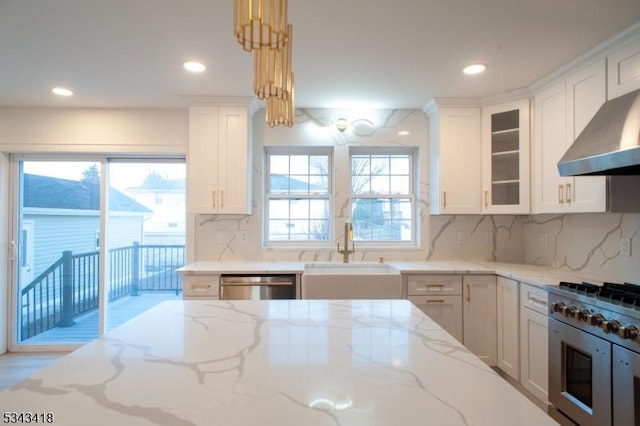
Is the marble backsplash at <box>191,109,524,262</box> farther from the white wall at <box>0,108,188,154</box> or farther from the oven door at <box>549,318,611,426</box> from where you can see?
the oven door at <box>549,318,611,426</box>

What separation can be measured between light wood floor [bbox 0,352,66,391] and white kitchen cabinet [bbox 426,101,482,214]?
3.69 meters

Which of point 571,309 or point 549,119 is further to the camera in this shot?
point 549,119

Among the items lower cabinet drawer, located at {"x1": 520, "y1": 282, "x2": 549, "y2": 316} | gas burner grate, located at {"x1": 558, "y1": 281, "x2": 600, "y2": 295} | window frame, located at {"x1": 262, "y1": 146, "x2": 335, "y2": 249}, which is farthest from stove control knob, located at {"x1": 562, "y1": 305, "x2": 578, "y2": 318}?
window frame, located at {"x1": 262, "y1": 146, "x2": 335, "y2": 249}

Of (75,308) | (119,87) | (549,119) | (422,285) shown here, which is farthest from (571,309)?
(75,308)

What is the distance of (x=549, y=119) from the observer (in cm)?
253

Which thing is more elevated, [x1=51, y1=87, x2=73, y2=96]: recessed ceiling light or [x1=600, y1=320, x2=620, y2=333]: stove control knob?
[x1=51, y1=87, x2=73, y2=96]: recessed ceiling light

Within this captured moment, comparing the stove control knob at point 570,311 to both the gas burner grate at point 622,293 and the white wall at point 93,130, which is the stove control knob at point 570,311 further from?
the white wall at point 93,130

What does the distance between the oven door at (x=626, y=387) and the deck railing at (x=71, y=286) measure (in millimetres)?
3405

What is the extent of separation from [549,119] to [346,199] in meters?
1.79

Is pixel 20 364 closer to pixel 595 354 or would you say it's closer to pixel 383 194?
pixel 383 194

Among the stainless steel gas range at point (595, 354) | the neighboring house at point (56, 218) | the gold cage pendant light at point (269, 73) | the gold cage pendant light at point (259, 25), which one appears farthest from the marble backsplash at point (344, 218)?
the gold cage pendant light at point (259, 25)

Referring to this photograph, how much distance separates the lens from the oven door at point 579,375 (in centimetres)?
168

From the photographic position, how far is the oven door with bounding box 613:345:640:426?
59.9 inches

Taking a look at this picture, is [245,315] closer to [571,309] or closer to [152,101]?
[571,309]
